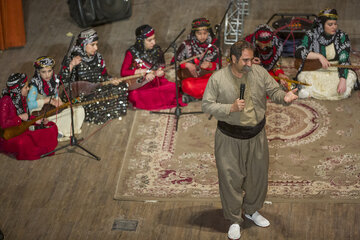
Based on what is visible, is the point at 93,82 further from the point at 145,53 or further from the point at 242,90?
the point at 242,90

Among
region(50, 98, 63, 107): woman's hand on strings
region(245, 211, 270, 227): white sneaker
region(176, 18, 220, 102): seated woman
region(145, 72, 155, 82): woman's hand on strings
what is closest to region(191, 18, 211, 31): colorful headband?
region(176, 18, 220, 102): seated woman

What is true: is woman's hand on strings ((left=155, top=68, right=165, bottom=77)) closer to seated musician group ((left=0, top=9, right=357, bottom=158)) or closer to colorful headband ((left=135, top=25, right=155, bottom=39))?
seated musician group ((left=0, top=9, right=357, bottom=158))

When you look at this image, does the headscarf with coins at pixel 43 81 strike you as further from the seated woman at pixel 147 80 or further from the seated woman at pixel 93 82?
the seated woman at pixel 147 80

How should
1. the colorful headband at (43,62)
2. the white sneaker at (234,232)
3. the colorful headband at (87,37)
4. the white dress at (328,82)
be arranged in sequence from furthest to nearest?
the white dress at (328,82) → the colorful headband at (87,37) → the colorful headband at (43,62) → the white sneaker at (234,232)

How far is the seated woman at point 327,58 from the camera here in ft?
20.7

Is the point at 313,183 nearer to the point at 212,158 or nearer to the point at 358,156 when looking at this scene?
the point at 358,156

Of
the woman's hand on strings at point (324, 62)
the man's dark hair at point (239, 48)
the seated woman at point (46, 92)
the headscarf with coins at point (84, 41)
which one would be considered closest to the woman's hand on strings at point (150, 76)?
the headscarf with coins at point (84, 41)

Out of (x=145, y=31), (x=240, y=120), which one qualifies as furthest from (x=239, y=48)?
(x=145, y=31)

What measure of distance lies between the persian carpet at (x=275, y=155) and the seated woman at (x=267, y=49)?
15.9 inches

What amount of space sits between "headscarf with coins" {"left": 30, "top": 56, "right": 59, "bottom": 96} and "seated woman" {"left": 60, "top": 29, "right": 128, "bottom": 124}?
17cm

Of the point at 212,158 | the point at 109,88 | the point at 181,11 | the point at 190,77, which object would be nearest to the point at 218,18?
the point at 181,11

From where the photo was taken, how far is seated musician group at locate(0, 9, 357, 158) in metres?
6.23

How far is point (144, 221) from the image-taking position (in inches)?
197

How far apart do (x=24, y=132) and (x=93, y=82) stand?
3.23ft
